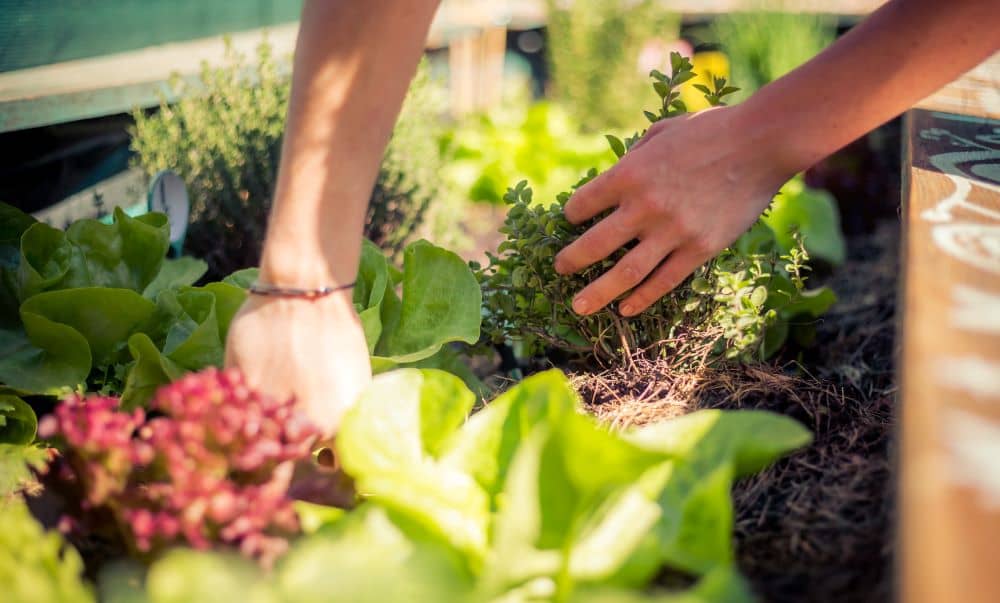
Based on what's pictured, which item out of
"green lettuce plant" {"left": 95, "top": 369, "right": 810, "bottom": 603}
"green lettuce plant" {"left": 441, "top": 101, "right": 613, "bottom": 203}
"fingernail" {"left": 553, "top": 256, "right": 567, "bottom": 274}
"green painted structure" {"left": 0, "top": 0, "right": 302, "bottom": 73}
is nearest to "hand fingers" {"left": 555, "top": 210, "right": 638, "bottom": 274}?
"fingernail" {"left": 553, "top": 256, "right": 567, "bottom": 274}

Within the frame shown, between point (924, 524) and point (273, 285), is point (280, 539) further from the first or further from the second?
point (924, 524)

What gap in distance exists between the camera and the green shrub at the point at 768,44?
9.65ft

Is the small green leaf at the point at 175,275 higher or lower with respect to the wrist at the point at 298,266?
lower

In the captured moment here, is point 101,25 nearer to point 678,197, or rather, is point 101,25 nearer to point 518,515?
point 678,197

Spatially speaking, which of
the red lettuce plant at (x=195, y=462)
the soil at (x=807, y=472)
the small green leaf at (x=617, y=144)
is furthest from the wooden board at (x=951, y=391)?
the red lettuce plant at (x=195, y=462)

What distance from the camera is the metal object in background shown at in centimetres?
142

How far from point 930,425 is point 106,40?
5.91 ft

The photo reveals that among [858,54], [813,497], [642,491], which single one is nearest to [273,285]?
[642,491]

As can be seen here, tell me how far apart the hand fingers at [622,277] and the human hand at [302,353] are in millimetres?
295

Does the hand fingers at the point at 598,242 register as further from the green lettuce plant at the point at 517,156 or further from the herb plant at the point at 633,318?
the green lettuce plant at the point at 517,156

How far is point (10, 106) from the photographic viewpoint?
137cm

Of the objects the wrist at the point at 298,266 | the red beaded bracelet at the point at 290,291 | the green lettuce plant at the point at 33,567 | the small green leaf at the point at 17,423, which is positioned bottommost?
the small green leaf at the point at 17,423

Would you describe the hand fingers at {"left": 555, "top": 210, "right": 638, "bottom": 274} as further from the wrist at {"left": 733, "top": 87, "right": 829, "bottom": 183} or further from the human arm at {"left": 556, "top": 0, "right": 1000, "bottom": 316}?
the wrist at {"left": 733, "top": 87, "right": 829, "bottom": 183}

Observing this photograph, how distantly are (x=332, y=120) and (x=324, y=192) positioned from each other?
7 cm
